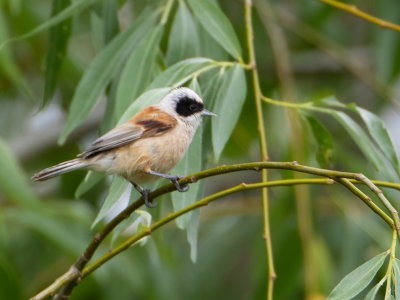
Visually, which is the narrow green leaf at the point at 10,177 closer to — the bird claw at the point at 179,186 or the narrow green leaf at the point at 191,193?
the narrow green leaf at the point at 191,193

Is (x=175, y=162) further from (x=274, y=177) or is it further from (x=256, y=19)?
(x=256, y=19)

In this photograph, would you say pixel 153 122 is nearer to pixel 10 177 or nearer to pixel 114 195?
pixel 114 195

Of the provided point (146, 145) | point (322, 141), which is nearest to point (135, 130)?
point (146, 145)

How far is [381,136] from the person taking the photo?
2539mm

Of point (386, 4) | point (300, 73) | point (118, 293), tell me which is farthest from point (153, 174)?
point (300, 73)

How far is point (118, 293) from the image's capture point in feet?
15.5

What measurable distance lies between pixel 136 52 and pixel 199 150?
487 mm

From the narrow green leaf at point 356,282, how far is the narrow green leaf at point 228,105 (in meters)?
0.77

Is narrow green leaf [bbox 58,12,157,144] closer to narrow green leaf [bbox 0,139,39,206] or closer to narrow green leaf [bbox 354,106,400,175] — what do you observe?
narrow green leaf [bbox 0,139,39,206]

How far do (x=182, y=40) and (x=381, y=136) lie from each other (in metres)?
0.92

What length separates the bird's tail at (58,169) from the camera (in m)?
2.23

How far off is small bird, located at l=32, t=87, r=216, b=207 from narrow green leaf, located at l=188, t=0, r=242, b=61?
0.78ft

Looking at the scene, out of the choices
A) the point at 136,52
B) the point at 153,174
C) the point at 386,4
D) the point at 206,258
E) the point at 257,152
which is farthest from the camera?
the point at 257,152

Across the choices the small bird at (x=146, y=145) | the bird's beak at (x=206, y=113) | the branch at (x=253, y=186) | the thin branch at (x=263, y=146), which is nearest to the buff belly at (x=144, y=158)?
the small bird at (x=146, y=145)
